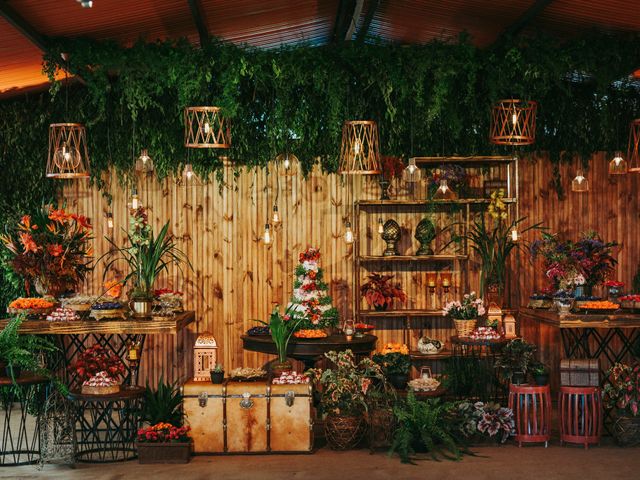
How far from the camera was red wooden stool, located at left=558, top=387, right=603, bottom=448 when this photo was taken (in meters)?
7.80

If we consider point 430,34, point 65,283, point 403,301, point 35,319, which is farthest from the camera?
point 403,301

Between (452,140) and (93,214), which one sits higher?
(452,140)

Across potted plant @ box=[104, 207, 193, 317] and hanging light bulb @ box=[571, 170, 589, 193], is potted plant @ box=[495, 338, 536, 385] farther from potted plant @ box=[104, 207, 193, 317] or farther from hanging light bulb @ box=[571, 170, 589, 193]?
potted plant @ box=[104, 207, 193, 317]

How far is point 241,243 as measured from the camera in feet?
34.8

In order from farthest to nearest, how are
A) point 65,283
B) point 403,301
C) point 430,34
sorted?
point 403,301, point 430,34, point 65,283

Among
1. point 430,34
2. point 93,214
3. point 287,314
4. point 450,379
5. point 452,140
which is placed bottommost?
point 450,379

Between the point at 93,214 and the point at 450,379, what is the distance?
4.74 meters

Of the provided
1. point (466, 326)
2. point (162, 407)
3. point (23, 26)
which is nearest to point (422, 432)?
point (466, 326)

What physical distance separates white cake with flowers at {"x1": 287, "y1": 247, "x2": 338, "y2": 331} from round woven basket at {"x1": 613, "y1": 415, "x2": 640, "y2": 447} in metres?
3.03

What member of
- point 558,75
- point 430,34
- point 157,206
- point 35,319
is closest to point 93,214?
point 157,206

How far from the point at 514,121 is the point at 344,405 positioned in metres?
3.16

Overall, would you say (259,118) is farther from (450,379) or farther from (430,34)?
(450,379)

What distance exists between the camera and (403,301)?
10.2 meters

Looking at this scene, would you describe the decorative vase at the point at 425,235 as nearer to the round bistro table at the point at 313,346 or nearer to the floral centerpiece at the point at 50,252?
the round bistro table at the point at 313,346
